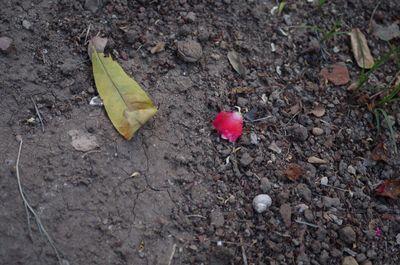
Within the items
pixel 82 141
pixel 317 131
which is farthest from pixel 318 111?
pixel 82 141

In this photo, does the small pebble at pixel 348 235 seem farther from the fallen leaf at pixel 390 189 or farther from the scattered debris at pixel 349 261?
the fallen leaf at pixel 390 189

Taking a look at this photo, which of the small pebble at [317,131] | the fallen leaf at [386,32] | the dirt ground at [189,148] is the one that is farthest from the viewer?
the fallen leaf at [386,32]

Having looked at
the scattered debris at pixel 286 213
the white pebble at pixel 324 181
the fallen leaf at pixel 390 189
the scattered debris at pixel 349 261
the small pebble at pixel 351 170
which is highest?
the small pebble at pixel 351 170

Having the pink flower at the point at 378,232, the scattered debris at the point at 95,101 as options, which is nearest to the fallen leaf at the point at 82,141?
the scattered debris at the point at 95,101

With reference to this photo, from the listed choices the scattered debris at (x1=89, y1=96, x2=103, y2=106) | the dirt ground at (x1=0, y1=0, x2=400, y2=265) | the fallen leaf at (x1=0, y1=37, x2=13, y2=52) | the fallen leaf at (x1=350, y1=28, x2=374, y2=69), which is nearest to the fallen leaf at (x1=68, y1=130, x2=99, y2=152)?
the dirt ground at (x1=0, y1=0, x2=400, y2=265)

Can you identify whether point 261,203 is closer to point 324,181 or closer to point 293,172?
point 293,172

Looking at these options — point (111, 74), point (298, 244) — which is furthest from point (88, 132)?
point (298, 244)

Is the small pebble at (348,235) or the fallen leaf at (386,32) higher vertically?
the fallen leaf at (386,32)
